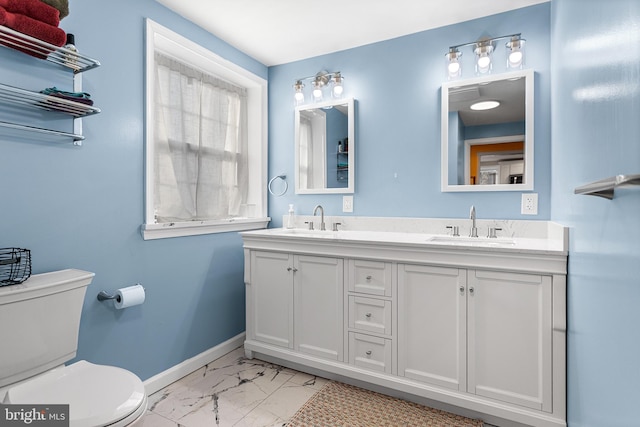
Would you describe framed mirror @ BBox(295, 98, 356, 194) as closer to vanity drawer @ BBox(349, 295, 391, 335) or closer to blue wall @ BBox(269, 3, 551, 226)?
blue wall @ BBox(269, 3, 551, 226)

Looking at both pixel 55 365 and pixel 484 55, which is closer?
pixel 55 365

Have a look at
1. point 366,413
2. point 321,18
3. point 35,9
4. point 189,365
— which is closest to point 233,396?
point 189,365

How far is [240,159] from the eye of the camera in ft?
9.67

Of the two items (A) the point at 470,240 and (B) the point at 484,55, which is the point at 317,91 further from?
(A) the point at 470,240

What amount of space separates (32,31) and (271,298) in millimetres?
1833

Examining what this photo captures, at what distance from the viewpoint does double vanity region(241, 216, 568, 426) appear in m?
1.61

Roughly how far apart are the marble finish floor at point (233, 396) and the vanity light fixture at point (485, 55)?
2.20 m

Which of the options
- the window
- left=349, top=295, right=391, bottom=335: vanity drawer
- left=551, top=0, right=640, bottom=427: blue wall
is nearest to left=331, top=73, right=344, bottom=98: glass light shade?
the window

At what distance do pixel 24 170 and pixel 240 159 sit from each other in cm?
160

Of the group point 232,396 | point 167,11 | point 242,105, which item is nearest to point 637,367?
point 232,396

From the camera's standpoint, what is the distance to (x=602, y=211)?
971 mm

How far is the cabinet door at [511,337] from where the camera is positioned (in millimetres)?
1601

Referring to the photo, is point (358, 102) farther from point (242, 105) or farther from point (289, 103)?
point (242, 105)

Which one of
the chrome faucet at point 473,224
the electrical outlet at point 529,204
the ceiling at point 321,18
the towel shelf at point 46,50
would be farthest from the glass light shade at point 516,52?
the towel shelf at point 46,50
